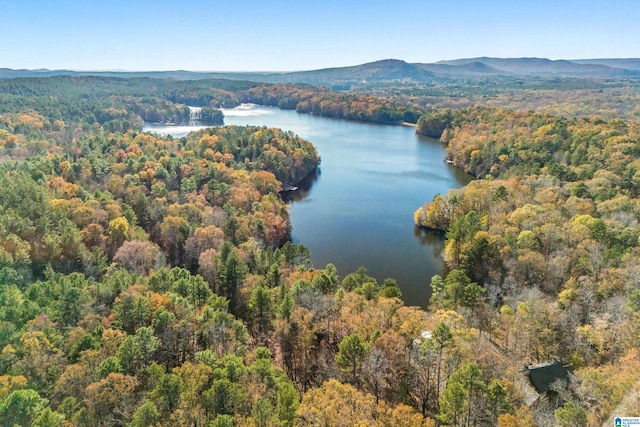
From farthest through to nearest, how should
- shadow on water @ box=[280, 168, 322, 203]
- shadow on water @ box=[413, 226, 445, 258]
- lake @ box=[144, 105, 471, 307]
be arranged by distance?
shadow on water @ box=[280, 168, 322, 203] < shadow on water @ box=[413, 226, 445, 258] < lake @ box=[144, 105, 471, 307]

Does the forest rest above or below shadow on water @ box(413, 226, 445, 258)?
above

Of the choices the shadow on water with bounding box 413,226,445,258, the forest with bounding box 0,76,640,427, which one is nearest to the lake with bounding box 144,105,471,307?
the shadow on water with bounding box 413,226,445,258

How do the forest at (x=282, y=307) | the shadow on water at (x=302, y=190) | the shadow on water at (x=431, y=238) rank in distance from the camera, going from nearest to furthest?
the forest at (x=282, y=307) → the shadow on water at (x=431, y=238) → the shadow on water at (x=302, y=190)

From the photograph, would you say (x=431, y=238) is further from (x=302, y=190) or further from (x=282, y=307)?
(x=282, y=307)

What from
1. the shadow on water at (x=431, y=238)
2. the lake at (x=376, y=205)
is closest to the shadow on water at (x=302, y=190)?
the lake at (x=376, y=205)

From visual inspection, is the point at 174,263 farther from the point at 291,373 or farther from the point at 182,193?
the point at 291,373

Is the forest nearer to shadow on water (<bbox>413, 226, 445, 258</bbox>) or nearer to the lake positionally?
shadow on water (<bbox>413, 226, 445, 258</bbox>)

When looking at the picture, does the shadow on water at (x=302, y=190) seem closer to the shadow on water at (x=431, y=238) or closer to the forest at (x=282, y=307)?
the forest at (x=282, y=307)
